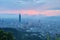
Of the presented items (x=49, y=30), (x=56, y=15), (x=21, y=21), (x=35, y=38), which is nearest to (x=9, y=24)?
(x=21, y=21)

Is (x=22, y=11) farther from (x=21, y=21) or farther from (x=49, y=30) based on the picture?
(x=49, y=30)

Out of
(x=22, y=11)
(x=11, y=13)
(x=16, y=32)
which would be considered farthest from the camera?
(x=22, y=11)

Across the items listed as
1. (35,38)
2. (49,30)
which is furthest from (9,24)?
(49,30)

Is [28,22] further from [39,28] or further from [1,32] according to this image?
[1,32]

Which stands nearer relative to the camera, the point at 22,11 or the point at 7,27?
the point at 7,27

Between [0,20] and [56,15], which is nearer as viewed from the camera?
[0,20]

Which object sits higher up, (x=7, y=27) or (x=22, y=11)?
(x=22, y=11)

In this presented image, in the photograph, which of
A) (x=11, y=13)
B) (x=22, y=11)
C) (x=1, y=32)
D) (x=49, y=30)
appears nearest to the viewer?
(x=1, y=32)

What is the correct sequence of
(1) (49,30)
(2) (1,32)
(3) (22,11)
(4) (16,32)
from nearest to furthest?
(2) (1,32)
(4) (16,32)
(1) (49,30)
(3) (22,11)

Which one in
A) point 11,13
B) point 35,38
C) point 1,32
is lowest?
point 35,38
